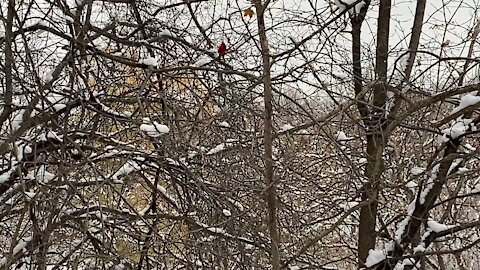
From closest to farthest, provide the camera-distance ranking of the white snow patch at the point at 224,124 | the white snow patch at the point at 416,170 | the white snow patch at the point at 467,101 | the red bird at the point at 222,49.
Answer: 1. the white snow patch at the point at 224,124
2. the red bird at the point at 222,49
3. the white snow patch at the point at 467,101
4. the white snow patch at the point at 416,170

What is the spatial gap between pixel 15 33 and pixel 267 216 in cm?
144

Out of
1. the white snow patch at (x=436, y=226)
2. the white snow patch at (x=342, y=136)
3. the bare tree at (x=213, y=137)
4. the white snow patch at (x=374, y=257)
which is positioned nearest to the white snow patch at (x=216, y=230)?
the bare tree at (x=213, y=137)

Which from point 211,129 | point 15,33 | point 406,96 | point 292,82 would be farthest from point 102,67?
point 406,96

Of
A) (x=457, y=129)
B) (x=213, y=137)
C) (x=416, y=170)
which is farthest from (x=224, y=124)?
(x=457, y=129)

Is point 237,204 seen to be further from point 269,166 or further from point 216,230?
point 269,166

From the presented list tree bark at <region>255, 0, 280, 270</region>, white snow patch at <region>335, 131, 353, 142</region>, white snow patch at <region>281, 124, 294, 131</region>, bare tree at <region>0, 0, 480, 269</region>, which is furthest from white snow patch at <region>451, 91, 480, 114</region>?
tree bark at <region>255, 0, 280, 270</region>

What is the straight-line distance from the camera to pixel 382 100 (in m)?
3.53

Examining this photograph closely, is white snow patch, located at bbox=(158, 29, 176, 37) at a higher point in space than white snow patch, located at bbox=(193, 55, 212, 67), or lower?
higher

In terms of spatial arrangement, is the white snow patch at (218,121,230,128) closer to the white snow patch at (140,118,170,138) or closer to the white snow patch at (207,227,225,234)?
the white snow patch at (140,118,170,138)

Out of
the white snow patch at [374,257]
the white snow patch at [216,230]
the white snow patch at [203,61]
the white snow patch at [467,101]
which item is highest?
the white snow patch at [203,61]

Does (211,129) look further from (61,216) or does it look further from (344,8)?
(344,8)

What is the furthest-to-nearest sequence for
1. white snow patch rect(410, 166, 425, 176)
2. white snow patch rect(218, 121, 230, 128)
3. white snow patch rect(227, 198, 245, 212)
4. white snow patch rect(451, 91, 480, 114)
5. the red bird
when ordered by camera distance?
1. white snow patch rect(410, 166, 425, 176)
2. white snow patch rect(451, 91, 480, 114)
3. the red bird
4. white snow patch rect(218, 121, 230, 128)
5. white snow patch rect(227, 198, 245, 212)

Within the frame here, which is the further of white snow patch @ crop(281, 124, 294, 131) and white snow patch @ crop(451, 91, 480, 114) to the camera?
white snow patch @ crop(451, 91, 480, 114)

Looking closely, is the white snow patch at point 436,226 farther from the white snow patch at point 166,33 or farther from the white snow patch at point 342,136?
the white snow patch at point 166,33
